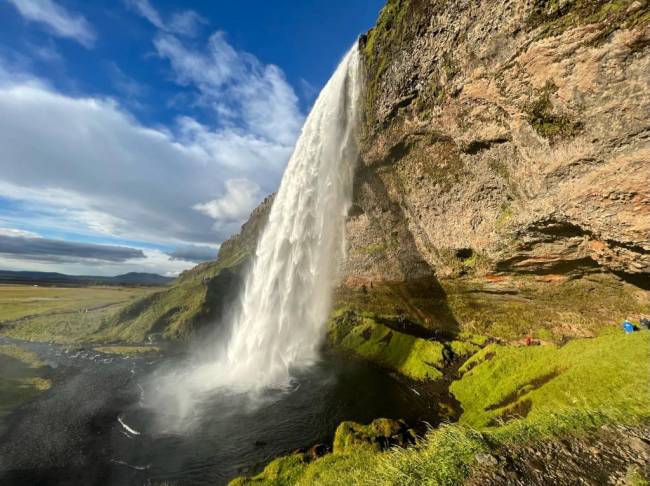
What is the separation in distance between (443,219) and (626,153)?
11420mm

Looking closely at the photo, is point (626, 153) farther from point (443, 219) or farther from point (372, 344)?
point (372, 344)

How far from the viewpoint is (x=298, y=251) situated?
33.7m

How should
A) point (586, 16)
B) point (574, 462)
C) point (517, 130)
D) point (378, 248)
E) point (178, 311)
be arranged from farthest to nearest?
point (178, 311) < point (378, 248) < point (517, 130) < point (586, 16) < point (574, 462)

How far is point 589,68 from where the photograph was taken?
1221 centimetres

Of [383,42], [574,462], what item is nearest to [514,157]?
[574,462]

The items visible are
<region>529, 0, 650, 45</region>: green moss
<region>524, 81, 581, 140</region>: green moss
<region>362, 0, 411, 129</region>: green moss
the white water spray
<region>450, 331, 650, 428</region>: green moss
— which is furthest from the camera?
the white water spray

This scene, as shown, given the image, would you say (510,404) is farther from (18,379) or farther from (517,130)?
(18,379)

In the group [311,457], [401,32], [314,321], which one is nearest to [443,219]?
[401,32]

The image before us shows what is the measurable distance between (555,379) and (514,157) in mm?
12021

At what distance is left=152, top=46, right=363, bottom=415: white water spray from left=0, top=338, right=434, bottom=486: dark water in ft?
13.1

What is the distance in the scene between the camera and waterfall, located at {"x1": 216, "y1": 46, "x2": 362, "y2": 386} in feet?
98.2

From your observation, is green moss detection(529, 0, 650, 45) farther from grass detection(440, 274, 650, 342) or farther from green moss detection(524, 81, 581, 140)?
grass detection(440, 274, 650, 342)

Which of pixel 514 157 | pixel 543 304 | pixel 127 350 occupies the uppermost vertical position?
pixel 514 157

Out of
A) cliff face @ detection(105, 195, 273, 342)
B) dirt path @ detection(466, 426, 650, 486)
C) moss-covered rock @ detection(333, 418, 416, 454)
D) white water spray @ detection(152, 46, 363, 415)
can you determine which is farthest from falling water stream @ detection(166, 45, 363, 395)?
dirt path @ detection(466, 426, 650, 486)
